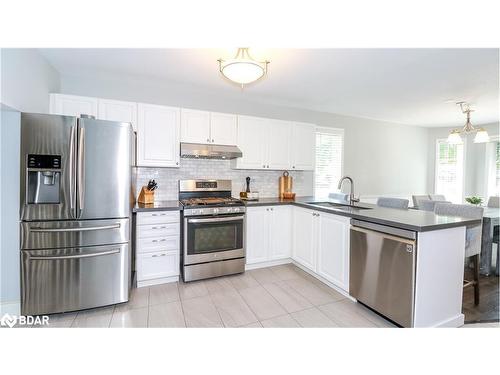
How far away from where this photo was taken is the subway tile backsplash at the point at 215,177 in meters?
3.42

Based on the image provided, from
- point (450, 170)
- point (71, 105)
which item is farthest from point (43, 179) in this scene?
point (450, 170)

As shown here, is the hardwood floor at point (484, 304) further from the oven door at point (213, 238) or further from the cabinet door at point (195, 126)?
the cabinet door at point (195, 126)

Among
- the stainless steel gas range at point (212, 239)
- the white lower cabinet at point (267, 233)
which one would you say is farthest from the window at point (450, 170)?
the stainless steel gas range at point (212, 239)

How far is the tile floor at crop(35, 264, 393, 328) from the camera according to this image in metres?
2.15

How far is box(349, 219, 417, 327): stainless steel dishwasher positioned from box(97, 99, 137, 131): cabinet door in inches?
114

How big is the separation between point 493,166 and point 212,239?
6373 mm

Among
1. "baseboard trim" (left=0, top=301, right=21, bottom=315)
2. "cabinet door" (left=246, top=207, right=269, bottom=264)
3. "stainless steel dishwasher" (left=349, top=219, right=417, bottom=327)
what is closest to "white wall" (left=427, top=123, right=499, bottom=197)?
"stainless steel dishwasher" (left=349, top=219, right=417, bottom=327)

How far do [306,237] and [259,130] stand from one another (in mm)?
1766

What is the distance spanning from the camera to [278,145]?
3.93 meters

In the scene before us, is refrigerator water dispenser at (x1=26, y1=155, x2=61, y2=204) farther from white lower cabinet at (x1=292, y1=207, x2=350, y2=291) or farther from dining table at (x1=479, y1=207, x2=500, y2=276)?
dining table at (x1=479, y1=207, x2=500, y2=276)

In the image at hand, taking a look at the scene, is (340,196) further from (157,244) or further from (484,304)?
(157,244)

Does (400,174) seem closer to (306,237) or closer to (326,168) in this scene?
(326,168)

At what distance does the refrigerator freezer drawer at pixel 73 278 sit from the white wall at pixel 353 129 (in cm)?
210
